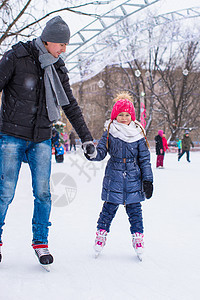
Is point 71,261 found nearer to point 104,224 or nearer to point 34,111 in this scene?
point 104,224

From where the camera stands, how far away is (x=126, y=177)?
8.69ft

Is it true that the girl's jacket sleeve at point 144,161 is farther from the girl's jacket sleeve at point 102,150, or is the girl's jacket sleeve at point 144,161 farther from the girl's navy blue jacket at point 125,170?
the girl's jacket sleeve at point 102,150

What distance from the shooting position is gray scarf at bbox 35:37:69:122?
2254mm

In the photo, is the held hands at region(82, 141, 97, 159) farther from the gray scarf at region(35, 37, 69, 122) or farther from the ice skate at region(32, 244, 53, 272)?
the ice skate at region(32, 244, 53, 272)

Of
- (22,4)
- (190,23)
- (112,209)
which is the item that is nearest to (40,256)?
(112,209)

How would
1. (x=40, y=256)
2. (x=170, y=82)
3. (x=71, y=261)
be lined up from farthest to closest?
(x=170, y=82) → (x=71, y=261) → (x=40, y=256)

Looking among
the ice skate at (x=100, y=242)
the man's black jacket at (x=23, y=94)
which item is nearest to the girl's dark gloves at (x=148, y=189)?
the ice skate at (x=100, y=242)

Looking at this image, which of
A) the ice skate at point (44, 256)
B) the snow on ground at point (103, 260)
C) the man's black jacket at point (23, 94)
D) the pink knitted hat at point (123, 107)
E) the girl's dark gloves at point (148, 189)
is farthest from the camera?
the pink knitted hat at point (123, 107)

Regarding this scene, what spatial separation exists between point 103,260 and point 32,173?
33.5 inches

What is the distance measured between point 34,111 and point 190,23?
25.3 metres

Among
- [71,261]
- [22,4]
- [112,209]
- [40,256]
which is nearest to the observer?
[40,256]

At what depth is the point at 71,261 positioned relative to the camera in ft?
8.21

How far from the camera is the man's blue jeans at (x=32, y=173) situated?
7.32ft

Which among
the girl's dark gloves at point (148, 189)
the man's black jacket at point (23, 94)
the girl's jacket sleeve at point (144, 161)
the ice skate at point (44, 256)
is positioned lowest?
the ice skate at point (44, 256)
